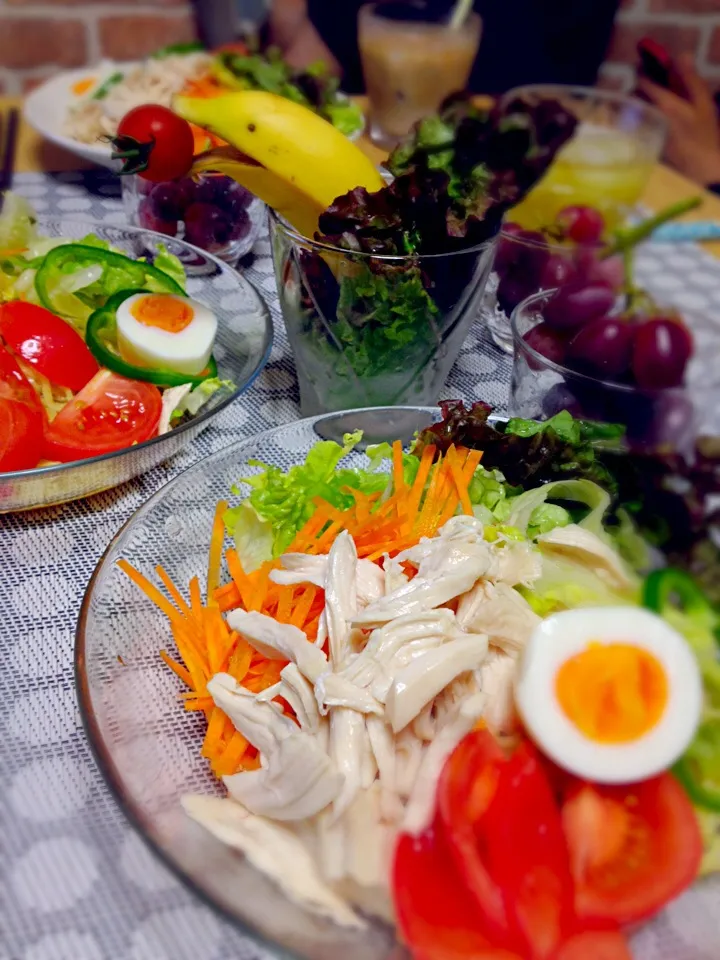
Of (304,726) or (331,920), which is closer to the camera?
(331,920)

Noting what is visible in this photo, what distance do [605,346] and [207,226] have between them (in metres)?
0.99

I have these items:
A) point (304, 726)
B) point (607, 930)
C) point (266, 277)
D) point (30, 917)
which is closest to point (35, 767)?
point (30, 917)

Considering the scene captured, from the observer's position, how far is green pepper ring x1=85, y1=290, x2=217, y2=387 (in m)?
→ 1.05

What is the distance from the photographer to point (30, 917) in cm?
57

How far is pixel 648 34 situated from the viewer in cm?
177

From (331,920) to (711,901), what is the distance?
251 mm

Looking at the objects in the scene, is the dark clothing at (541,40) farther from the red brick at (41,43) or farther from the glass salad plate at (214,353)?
the red brick at (41,43)

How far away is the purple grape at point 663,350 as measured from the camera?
1.53 ft

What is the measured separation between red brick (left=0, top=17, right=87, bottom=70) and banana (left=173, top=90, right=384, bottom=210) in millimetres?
2415

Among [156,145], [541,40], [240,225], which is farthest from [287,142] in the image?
[541,40]

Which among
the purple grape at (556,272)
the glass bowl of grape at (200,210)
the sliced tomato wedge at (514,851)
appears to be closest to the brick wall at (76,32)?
the glass bowl of grape at (200,210)

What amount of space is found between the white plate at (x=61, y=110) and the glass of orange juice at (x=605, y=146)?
126cm

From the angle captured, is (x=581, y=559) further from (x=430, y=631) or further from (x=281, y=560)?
(x=281, y=560)

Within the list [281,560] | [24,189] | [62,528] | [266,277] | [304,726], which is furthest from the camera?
[24,189]
